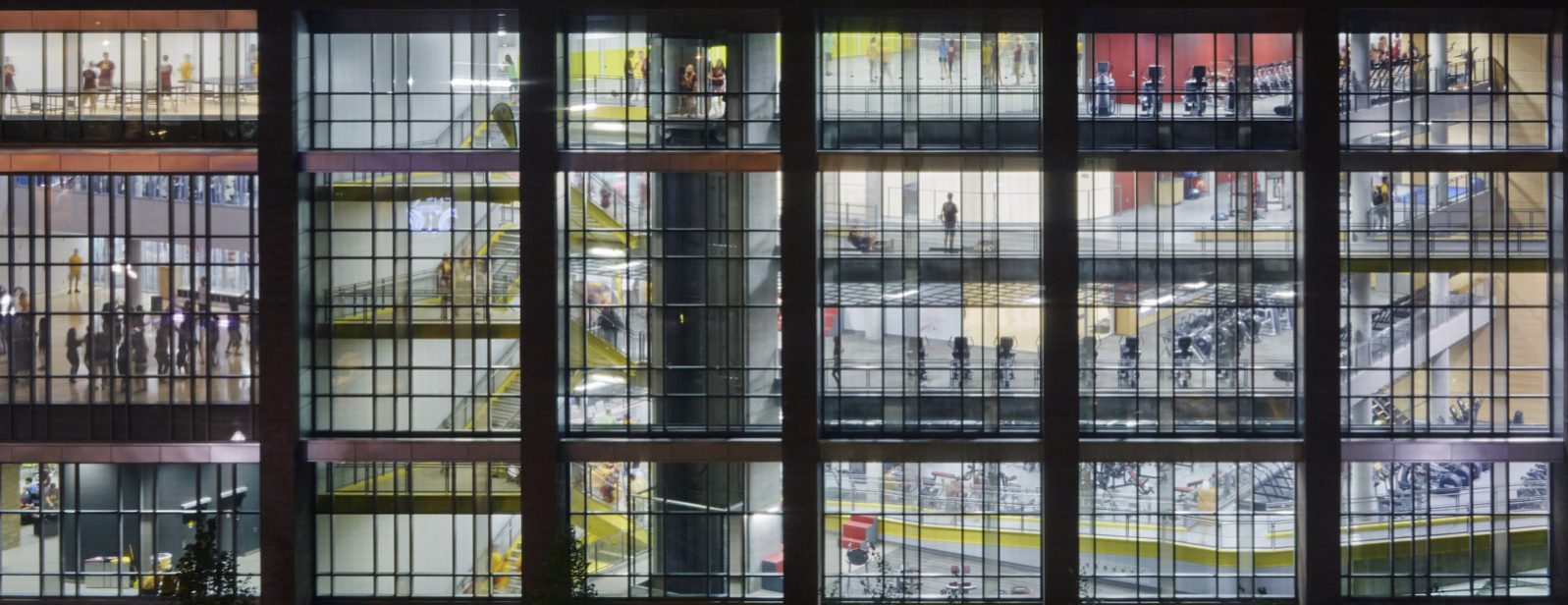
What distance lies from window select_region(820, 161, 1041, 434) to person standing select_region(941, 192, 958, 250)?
2 cm

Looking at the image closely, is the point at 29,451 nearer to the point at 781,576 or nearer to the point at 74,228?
the point at 74,228

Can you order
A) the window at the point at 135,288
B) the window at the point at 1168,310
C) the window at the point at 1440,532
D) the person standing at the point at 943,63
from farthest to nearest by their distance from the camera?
1. the person standing at the point at 943,63
2. the window at the point at 1440,532
3. the window at the point at 1168,310
4. the window at the point at 135,288

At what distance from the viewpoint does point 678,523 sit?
3052 centimetres

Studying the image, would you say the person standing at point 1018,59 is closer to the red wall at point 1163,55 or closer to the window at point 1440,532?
the red wall at point 1163,55

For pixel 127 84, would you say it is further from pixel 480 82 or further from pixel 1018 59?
pixel 1018 59

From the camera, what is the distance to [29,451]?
2958 cm

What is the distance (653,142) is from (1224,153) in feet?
45.7

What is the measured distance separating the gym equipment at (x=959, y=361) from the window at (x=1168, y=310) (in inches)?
113

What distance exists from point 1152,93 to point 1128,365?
682cm

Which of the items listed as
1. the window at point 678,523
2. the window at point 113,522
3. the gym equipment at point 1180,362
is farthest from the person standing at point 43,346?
the gym equipment at point 1180,362

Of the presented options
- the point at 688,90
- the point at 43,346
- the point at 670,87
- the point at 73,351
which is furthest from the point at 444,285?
the point at 43,346

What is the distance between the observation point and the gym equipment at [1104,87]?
101 ft

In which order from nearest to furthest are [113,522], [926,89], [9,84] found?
[113,522] → [9,84] → [926,89]

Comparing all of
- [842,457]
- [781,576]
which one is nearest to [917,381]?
[842,457]
